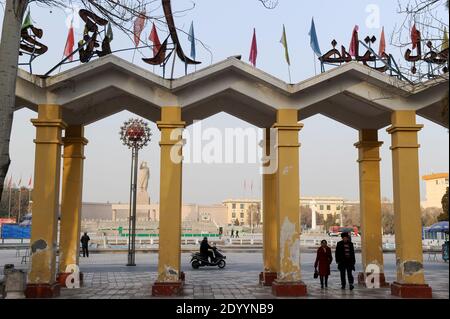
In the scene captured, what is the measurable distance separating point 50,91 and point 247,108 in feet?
17.2

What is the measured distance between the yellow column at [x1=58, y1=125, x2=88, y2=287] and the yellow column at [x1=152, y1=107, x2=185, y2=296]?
327 cm

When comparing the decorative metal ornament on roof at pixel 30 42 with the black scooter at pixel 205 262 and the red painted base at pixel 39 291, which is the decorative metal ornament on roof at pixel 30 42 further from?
the black scooter at pixel 205 262

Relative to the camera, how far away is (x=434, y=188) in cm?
11206

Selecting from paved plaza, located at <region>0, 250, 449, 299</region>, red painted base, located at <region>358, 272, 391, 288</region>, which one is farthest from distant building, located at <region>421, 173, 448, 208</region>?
red painted base, located at <region>358, 272, 391, 288</region>

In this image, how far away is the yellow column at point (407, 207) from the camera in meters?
11.1

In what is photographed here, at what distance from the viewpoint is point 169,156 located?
1177 centimetres

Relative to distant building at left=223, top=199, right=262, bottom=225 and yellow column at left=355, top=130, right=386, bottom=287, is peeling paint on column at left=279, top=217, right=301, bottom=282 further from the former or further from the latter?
distant building at left=223, top=199, right=262, bottom=225

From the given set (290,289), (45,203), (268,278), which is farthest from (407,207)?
(45,203)

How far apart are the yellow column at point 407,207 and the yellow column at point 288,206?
230cm

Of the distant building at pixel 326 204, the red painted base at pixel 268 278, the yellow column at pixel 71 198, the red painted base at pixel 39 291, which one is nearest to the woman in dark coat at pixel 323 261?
the red painted base at pixel 268 278

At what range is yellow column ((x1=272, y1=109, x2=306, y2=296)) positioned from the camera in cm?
1130

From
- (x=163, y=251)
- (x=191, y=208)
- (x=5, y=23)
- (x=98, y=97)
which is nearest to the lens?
(x=5, y=23)
